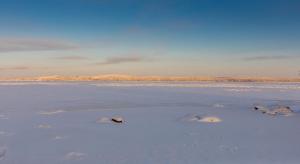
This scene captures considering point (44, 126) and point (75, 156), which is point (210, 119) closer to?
point (44, 126)

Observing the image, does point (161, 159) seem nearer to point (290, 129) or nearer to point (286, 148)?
point (286, 148)

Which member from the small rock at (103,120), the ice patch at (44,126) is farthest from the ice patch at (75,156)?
the small rock at (103,120)

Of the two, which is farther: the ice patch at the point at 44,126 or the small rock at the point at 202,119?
the small rock at the point at 202,119

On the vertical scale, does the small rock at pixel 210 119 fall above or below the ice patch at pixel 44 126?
above

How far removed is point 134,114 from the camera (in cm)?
944

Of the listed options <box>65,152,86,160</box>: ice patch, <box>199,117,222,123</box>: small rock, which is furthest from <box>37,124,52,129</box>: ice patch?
<box>199,117,222,123</box>: small rock

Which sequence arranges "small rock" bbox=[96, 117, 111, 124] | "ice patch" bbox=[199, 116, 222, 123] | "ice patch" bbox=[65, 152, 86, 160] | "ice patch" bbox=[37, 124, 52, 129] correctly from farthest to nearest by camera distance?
"ice patch" bbox=[199, 116, 222, 123], "small rock" bbox=[96, 117, 111, 124], "ice patch" bbox=[37, 124, 52, 129], "ice patch" bbox=[65, 152, 86, 160]

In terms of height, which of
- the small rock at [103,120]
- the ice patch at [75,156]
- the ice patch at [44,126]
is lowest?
the ice patch at [75,156]

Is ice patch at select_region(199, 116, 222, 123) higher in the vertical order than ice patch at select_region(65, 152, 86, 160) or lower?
higher

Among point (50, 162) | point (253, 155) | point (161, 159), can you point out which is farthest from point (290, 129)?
point (50, 162)

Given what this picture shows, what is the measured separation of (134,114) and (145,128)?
88.5 inches

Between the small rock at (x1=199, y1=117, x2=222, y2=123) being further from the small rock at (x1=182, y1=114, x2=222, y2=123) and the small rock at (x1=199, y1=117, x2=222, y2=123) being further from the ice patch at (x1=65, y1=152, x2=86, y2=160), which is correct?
the ice patch at (x1=65, y1=152, x2=86, y2=160)

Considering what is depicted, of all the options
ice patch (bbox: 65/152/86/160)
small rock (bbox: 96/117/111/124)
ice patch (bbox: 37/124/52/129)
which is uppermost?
small rock (bbox: 96/117/111/124)

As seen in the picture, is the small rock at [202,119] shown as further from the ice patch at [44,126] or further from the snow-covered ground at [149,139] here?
the ice patch at [44,126]
